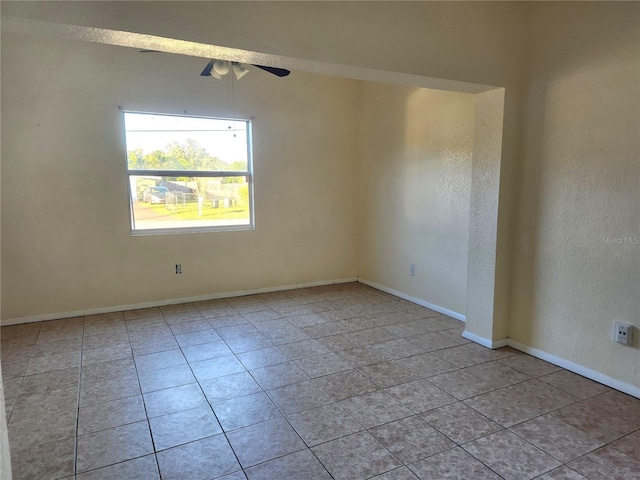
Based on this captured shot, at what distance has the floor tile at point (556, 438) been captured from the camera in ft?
6.21

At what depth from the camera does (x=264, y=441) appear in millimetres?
1984

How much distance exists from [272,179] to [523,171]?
2794 mm

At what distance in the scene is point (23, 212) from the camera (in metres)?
3.70

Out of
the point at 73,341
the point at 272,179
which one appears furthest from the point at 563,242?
the point at 73,341

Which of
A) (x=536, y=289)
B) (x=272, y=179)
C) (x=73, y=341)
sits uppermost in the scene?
(x=272, y=179)

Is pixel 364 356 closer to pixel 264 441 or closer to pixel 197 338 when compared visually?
pixel 264 441

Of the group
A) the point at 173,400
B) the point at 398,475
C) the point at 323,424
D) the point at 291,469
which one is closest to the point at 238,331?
the point at 173,400

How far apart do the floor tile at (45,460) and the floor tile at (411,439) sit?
1.46 metres

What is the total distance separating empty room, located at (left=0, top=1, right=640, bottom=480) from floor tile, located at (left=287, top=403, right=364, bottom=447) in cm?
2

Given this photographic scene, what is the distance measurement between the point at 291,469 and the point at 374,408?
26.3 inches

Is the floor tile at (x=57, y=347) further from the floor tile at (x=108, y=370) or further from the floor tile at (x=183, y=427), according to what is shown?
the floor tile at (x=183, y=427)

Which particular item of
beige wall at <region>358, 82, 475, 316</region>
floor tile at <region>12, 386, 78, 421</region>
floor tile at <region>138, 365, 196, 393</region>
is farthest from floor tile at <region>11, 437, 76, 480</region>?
beige wall at <region>358, 82, 475, 316</region>

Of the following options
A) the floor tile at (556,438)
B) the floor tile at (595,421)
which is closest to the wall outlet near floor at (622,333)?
the floor tile at (595,421)

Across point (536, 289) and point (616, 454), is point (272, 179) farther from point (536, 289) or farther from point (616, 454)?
point (616, 454)
